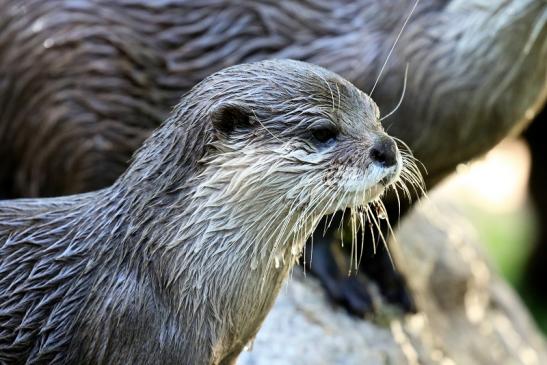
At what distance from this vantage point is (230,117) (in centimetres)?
198

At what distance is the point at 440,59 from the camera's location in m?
2.99

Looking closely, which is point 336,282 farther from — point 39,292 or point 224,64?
point 39,292

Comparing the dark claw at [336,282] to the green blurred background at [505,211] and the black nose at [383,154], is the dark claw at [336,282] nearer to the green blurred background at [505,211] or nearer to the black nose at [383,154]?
the black nose at [383,154]

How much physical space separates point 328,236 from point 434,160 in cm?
42

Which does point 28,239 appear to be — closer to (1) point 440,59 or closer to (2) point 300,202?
(2) point 300,202

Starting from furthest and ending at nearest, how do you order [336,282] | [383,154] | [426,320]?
[426,320] < [336,282] < [383,154]

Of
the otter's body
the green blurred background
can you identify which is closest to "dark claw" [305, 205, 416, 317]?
the otter's body

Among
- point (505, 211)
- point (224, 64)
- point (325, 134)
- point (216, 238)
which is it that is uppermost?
point (325, 134)

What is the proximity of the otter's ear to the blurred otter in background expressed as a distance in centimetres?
106

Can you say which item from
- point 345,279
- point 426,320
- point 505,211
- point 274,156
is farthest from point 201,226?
point 505,211

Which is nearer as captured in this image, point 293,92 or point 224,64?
point 293,92

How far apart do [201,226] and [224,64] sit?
3.92 ft

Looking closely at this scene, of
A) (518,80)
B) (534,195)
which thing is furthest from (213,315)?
(534,195)

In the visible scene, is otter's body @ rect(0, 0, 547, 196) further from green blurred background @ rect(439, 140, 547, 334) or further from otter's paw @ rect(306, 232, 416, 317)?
green blurred background @ rect(439, 140, 547, 334)
